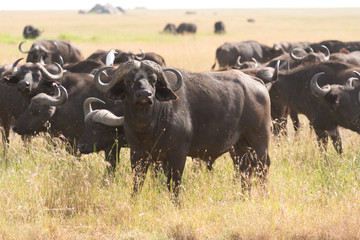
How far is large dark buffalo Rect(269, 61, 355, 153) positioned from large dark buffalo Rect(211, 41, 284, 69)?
36.0 ft

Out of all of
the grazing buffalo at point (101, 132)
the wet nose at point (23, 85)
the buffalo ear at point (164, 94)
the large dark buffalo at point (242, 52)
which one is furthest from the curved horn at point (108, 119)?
the large dark buffalo at point (242, 52)

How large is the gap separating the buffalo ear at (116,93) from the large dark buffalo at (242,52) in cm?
1485

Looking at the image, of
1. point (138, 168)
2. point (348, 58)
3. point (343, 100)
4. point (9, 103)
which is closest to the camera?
point (138, 168)

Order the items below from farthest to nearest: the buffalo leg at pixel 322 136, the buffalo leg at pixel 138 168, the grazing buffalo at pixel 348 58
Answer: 1. the grazing buffalo at pixel 348 58
2. the buffalo leg at pixel 322 136
3. the buffalo leg at pixel 138 168

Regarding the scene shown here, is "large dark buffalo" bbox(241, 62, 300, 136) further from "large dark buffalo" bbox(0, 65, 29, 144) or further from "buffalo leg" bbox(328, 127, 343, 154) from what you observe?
"large dark buffalo" bbox(0, 65, 29, 144)

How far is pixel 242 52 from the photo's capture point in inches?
796

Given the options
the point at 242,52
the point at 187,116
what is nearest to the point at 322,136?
the point at 187,116

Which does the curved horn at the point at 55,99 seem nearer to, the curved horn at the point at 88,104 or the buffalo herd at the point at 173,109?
the buffalo herd at the point at 173,109

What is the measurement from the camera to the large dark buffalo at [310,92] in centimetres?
766

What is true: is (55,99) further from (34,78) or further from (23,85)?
(34,78)

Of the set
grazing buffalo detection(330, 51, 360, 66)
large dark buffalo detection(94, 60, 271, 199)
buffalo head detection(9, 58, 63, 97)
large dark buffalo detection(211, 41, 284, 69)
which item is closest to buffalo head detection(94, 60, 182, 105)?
large dark buffalo detection(94, 60, 271, 199)

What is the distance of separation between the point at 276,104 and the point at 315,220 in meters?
4.56

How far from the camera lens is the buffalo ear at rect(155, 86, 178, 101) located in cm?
506

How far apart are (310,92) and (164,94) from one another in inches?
154
